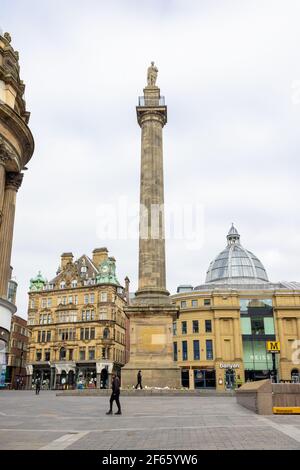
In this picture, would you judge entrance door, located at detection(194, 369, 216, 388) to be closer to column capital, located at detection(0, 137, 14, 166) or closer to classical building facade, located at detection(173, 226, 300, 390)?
classical building facade, located at detection(173, 226, 300, 390)

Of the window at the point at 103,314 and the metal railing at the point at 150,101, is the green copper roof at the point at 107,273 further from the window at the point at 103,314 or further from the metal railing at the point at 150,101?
the metal railing at the point at 150,101

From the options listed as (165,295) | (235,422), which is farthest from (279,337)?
(235,422)

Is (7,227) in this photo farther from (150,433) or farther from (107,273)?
(107,273)

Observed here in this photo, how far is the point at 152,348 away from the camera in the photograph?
102 feet

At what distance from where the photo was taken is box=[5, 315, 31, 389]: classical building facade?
80.6m

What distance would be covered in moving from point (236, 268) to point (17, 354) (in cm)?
4998

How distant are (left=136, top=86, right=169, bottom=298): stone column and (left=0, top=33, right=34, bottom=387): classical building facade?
407 inches

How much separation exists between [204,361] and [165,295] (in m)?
45.7

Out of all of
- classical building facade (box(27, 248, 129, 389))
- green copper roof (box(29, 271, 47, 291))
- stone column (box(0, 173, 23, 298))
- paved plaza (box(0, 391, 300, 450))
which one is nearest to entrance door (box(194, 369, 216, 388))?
classical building facade (box(27, 248, 129, 389))

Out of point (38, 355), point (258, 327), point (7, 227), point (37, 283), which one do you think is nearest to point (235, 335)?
point (258, 327)

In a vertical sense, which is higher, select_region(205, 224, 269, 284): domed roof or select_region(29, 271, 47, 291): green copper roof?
select_region(205, 224, 269, 284): domed roof

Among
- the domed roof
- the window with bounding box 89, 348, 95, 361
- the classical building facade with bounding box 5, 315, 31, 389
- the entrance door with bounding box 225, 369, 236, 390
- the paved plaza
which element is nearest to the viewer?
the paved plaza

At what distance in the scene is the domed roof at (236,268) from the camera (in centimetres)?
9356
